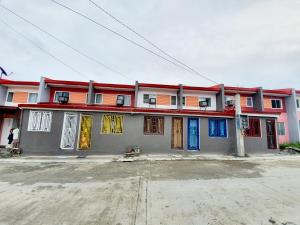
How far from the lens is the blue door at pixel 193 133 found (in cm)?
1276

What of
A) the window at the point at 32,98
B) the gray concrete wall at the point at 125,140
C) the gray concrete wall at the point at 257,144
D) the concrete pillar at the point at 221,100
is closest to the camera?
the gray concrete wall at the point at 125,140

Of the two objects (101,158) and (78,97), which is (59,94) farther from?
(101,158)

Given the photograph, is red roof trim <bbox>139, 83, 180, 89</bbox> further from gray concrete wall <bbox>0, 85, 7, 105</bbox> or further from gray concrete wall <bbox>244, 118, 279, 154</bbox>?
gray concrete wall <bbox>0, 85, 7, 105</bbox>

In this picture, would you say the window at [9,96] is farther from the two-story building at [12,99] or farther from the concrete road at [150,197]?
the concrete road at [150,197]

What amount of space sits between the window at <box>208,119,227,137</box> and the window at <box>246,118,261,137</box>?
6.49 ft

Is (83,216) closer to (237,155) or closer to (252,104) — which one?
(237,155)

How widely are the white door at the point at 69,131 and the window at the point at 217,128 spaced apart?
998 centimetres

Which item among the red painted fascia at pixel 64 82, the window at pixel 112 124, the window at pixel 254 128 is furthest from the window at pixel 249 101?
the red painted fascia at pixel 64 82

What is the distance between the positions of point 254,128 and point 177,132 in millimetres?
6198

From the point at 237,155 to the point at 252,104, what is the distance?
377 inches

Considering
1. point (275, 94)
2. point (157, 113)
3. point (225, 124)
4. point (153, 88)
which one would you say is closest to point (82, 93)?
point (153, 88)

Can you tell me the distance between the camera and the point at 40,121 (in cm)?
1183

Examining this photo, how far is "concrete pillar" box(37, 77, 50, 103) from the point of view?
15977 millimetres

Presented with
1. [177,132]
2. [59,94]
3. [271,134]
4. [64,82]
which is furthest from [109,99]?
[271,134]
